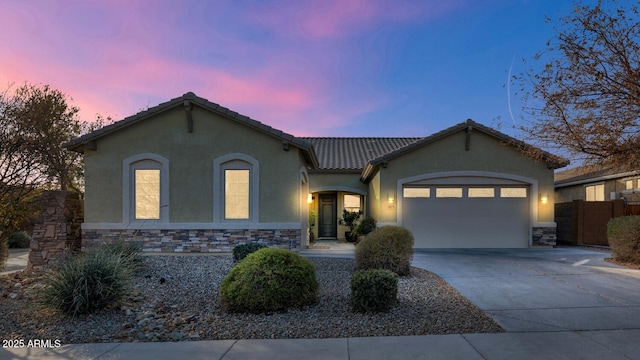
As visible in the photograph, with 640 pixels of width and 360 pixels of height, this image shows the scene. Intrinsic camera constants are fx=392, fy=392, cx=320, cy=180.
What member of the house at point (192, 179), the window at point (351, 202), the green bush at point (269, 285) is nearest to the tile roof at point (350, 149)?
the window at point (351, 202)

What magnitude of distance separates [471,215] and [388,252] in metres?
7.09

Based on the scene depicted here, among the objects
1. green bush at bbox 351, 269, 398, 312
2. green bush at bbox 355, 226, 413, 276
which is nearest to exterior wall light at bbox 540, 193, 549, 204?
green bush at bbox 355, 226, 413, 276

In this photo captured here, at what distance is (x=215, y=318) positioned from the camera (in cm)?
579

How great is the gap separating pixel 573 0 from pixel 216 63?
9.82m

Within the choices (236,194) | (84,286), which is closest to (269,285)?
(84,286)

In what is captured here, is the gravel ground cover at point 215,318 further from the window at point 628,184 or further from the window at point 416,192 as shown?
the window at point 628,184

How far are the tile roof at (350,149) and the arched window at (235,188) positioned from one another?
6.61 meters

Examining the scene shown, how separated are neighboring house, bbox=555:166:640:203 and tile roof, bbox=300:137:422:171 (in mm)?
8486

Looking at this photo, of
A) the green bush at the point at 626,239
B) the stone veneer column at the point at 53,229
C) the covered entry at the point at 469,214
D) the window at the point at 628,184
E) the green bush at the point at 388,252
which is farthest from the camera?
the window at the point at 628,184

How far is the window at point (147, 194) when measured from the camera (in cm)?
1219

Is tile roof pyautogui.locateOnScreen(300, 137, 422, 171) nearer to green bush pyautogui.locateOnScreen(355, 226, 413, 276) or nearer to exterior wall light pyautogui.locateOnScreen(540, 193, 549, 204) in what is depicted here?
exterior wall light pyautogui.locateOnScreen(540, 193, 549, 204)

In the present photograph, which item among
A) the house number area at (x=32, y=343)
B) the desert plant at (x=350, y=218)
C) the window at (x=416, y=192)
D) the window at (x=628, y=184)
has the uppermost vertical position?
the window at (x=628, y=184)

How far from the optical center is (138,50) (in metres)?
11.9

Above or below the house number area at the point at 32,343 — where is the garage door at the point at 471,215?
above
